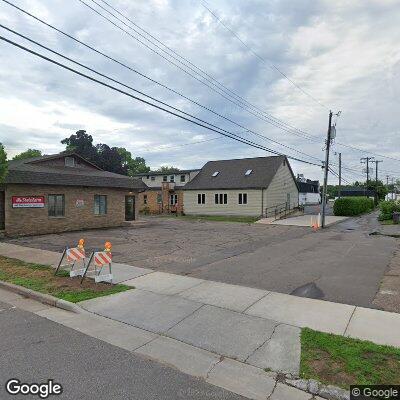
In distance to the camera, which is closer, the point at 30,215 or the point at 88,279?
the point at 88,279

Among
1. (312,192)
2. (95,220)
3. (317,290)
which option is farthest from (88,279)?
(312,192)

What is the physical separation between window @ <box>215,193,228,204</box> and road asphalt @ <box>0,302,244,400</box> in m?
33.5

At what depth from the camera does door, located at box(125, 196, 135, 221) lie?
30.3m

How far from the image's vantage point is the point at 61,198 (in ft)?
77.2

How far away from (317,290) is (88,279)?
6.30m

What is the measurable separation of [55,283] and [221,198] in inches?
1226

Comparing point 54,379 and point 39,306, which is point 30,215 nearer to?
point 39,306

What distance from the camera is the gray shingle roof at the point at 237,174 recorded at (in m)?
38.1

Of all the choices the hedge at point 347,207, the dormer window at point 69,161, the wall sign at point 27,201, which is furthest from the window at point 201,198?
the wall sign at point 27,201

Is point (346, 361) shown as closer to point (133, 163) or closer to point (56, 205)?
point (56, 205)

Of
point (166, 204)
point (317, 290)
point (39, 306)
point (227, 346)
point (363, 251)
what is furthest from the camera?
point (166, 204)

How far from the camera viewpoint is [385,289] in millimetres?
8992

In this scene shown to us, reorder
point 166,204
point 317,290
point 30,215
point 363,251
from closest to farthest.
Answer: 1. point 317,290
2. point 363,251
3. point 30,215
4. point 166,204

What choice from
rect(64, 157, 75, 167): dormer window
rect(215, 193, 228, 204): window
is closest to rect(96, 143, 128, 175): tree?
rect(215, 193, 228, 204): window
